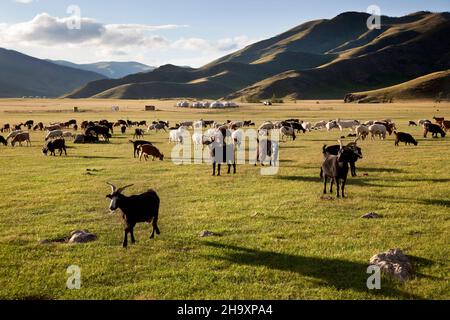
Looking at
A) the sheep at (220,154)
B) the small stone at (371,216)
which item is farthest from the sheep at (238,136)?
the small stone at (371,216)

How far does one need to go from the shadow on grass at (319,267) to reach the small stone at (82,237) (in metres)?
3.59

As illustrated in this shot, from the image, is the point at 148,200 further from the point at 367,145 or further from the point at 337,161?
the point at 367,145

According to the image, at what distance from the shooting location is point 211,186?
19578 mm

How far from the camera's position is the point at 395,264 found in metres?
9.61

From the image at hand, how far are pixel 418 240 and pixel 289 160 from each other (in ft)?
51.4

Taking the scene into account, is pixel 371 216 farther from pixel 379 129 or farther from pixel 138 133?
pixel 138 133

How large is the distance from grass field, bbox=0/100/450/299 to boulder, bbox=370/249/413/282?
0.73 feet

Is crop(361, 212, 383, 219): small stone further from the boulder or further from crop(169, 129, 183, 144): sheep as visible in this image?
crop(169, 129, 183, 144): sheep

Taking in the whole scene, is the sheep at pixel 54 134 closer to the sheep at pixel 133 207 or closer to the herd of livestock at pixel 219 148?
the herd of livestock at pixel 219 148

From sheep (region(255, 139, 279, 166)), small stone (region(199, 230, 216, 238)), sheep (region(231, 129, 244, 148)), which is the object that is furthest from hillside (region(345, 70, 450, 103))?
small stone (region(199, 230, 216, 238))

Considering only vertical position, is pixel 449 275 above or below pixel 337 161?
below

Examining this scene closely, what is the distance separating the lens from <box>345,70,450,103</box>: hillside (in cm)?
15480

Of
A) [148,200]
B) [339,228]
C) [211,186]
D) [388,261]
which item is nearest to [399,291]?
[388,261]

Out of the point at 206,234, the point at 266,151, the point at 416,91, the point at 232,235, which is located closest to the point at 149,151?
the point at 266,151
